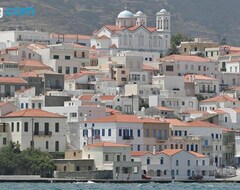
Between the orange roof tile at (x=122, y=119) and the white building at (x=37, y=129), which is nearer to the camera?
the white building at (x=37, y=129)

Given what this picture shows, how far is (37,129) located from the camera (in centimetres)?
11444

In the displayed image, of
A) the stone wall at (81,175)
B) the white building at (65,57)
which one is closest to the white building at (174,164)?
the stone wall at (81,175)

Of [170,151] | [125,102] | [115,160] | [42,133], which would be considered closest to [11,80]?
[125,102]

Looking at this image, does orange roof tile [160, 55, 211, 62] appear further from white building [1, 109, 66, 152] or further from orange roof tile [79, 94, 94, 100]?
white building [1, 109, 66, 152]

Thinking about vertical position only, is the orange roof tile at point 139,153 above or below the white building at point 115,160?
above

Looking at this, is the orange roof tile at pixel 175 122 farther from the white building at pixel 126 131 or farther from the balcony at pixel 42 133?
the balcony at pixel 42 133

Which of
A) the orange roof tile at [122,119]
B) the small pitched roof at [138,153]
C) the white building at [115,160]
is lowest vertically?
the white building at [115,160]

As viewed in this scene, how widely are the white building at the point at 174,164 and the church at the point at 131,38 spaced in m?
50.1

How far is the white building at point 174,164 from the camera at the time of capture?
114963 mm


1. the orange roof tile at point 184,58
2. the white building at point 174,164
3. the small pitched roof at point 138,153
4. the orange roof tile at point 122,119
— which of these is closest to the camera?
the white building at point 174,164

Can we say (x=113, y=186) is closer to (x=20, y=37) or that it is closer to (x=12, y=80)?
(x=12, y=80)

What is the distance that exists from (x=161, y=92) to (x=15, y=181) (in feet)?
117

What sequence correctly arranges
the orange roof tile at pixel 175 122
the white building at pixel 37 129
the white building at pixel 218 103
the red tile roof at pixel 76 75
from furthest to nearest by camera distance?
the red tile roof at pixel 76 75 < the white building at pixel 218 103 < the orange roof tile at pixel 175 122 < the white building at pixel 37 129

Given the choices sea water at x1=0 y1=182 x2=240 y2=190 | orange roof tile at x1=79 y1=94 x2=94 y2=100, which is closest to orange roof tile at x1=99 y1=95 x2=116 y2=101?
orange roof tile at x1=79 y1=94 x2=94 y2=100
